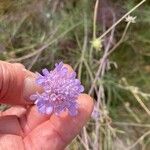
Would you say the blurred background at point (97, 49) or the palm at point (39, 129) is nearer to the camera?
the palm at point (39, 129)

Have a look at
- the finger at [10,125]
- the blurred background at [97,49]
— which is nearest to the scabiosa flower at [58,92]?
the finger at [10,125]

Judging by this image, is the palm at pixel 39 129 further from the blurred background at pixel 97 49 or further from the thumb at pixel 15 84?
the blurred background at pixel 97 49

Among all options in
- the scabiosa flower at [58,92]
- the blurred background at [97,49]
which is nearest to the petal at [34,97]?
the scabiosa flower at [58,92]

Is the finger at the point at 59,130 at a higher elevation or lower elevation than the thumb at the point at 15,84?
lower

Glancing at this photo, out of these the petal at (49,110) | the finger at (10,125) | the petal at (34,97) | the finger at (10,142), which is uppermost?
the petal at (34,97)

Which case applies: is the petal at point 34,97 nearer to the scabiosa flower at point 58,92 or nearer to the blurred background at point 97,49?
the scabiosa flower at point 58,92

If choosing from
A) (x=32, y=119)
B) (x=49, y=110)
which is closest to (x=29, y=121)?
(x=32, y=119)

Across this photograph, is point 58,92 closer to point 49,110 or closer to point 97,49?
point 49,110
